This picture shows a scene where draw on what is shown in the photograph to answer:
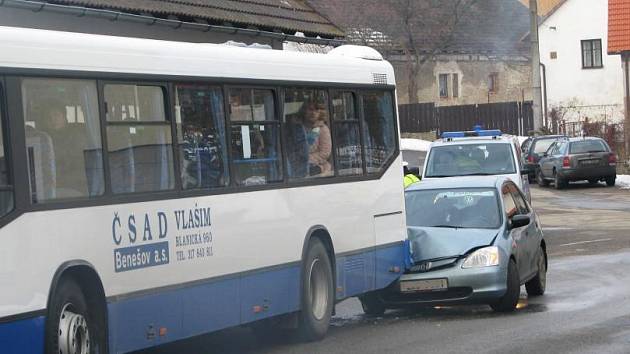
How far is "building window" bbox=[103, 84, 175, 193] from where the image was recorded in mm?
10281

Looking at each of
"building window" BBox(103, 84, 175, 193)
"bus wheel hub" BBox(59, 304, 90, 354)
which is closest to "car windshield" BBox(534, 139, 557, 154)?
"building window" BBox(103, 84, 175, 193)

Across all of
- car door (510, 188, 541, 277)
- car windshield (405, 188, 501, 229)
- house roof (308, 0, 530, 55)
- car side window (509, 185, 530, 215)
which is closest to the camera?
car windshield (405, 188, 501, 229)

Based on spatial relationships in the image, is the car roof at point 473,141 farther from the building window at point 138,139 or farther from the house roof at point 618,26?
the house roof at point 618,26

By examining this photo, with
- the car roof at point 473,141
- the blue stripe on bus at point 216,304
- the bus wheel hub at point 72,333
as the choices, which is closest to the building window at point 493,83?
the car roof at point 473,141

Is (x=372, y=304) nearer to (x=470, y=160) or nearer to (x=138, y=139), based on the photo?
(x=138, y=139)

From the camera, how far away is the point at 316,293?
1352 cm

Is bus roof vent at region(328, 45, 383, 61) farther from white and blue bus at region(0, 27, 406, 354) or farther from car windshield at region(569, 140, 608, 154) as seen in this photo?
car windshield at region(569, 140, 608, 154)

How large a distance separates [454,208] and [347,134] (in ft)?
7.22

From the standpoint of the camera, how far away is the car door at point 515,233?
15430 mm

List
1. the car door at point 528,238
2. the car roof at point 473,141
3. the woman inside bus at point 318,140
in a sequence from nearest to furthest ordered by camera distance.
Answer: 1. the woman inside bus at point 318,140
2. the car door at point 528,238
3. the car roof at point 473,141

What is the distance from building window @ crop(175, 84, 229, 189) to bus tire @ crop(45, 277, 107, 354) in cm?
171

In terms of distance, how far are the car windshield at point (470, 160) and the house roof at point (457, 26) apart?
1712 inches

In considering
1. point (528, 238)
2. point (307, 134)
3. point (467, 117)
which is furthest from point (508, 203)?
point (467, 117)

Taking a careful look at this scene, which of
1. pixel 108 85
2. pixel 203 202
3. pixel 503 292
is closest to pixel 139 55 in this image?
pixel 108 85
